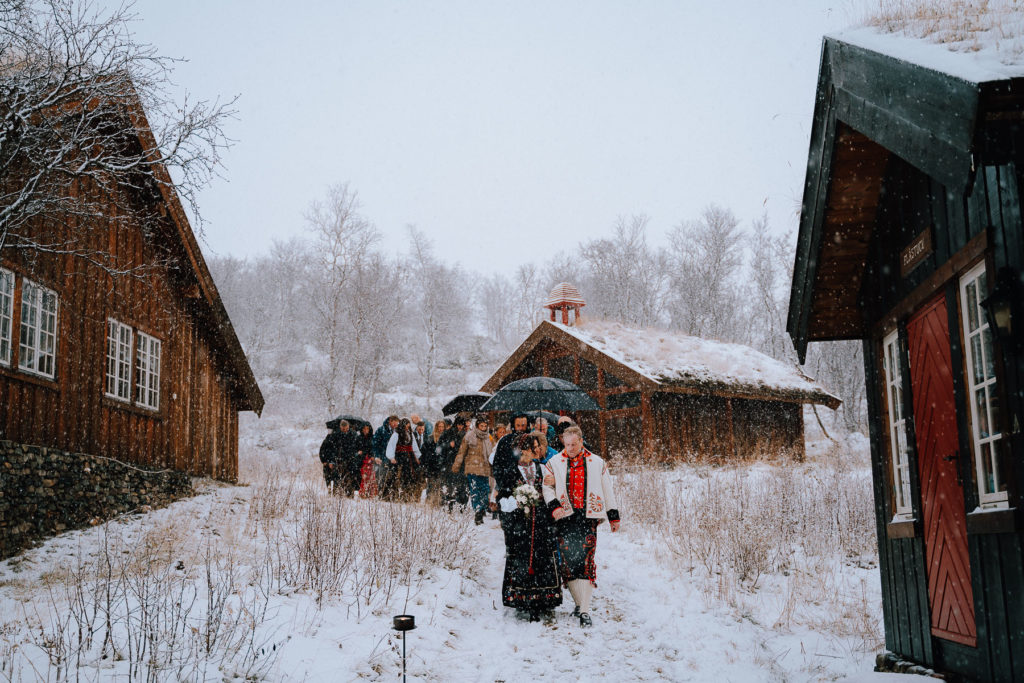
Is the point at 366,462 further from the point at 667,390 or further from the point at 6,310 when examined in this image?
the point at 667,390

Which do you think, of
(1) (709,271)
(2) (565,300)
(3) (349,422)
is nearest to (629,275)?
(1) (709,271)

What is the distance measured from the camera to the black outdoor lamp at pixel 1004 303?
4.72m

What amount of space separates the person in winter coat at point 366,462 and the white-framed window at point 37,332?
617cm

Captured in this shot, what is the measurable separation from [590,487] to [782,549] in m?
4.37

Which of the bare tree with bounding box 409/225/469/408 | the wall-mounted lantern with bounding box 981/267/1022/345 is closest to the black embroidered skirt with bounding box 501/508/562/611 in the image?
the wall-mounted lantern with bounding box 981/267/1022/345

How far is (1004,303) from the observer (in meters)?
4.75

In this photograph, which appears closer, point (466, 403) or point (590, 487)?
point (590, 487)

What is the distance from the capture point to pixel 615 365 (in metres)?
20.2

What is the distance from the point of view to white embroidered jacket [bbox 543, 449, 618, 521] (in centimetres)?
826

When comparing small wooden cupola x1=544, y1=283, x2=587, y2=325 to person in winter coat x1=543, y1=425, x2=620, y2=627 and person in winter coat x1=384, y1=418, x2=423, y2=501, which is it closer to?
person in winter coat x1=384, y1=418, x2=423, y2=501

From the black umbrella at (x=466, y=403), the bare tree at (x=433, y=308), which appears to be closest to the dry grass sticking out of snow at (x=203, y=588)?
the black umbrella at (x=466, y=403)

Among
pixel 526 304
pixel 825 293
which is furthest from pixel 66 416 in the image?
pixel 526 304

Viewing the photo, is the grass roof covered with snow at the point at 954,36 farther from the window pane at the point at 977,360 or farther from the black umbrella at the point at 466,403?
the black umbrella at the point at 466,403

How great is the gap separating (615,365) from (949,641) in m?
14.4
